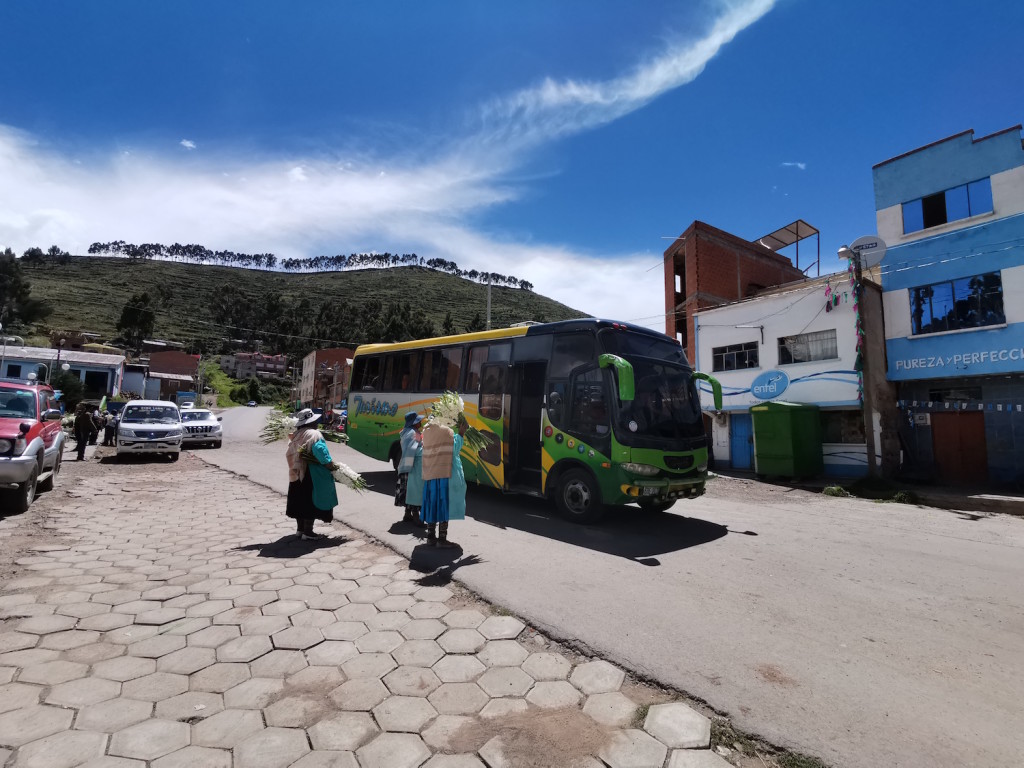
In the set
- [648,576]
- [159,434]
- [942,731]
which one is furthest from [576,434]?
[159,434]

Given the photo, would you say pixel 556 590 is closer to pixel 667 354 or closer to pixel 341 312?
pixel 667 354

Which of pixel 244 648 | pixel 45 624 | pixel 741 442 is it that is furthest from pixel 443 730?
pixel 741 442

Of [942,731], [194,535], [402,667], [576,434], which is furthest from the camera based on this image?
[576,434]

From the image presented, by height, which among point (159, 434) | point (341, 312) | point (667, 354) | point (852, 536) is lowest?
point (852, 536)

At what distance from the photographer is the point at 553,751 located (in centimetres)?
233

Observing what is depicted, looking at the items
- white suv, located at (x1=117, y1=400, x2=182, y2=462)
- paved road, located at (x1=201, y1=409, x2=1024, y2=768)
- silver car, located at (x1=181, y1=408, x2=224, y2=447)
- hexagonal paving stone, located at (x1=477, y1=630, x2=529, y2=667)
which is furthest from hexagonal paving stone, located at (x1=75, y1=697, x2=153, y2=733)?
silver car, located at (x1=181, y1=408, x2=224, y2=447)

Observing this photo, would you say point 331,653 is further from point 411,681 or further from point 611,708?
point 611,708

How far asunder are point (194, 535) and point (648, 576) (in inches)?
219

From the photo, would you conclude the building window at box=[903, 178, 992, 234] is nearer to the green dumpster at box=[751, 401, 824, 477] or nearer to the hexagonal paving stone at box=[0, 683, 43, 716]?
the green dumpster at box=[751, 401, 824, 477]

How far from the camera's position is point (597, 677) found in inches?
120

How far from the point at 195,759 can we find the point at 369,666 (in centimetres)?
102

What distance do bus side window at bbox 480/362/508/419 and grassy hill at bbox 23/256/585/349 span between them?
70204mm

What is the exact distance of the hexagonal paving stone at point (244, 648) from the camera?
315 centimetres

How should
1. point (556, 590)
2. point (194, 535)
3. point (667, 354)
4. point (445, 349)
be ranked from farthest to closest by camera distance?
point (445, 349) → point (667, 354) → point (194, 535) → point (556, 590)
